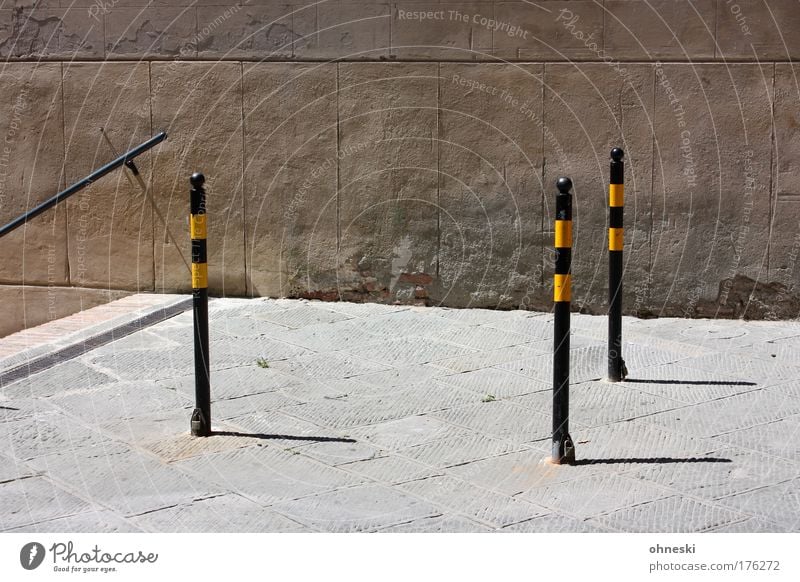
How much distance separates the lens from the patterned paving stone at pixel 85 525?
4.07 meters

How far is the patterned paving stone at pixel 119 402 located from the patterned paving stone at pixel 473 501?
1.74 meters

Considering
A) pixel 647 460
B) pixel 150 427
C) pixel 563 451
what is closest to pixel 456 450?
pixel 563 451

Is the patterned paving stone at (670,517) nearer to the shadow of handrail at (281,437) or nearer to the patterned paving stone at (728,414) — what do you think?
the patterned paving stone at (728,414)

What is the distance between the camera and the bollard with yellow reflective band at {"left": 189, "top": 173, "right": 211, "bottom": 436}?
5023mm

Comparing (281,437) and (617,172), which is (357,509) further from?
(617,172)

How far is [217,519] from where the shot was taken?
4.16 metres

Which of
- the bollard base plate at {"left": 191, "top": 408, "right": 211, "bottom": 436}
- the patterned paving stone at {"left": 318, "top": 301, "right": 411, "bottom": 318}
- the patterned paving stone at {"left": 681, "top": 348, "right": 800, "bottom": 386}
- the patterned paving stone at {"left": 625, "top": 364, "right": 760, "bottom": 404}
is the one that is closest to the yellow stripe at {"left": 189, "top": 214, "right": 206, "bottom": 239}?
the bollard base plate at {"left": 191, "top": 408, "right": 211, "bottom": 436}

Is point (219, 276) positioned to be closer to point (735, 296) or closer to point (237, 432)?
point (237, 432)

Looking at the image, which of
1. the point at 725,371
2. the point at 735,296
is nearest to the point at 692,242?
the point at 735,296

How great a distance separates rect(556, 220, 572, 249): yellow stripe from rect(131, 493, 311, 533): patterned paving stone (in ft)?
5.42

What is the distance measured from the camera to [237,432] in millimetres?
5223

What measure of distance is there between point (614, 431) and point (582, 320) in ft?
7.72

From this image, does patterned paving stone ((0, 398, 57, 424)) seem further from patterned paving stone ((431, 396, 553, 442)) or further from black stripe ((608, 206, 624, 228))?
black stripe ((608, 206, 624, 228))

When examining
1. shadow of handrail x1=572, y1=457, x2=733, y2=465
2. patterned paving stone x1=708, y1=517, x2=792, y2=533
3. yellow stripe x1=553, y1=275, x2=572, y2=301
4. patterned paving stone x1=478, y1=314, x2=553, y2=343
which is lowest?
patterned paving stone x1=708, y1=517, x2=792, y2=533
